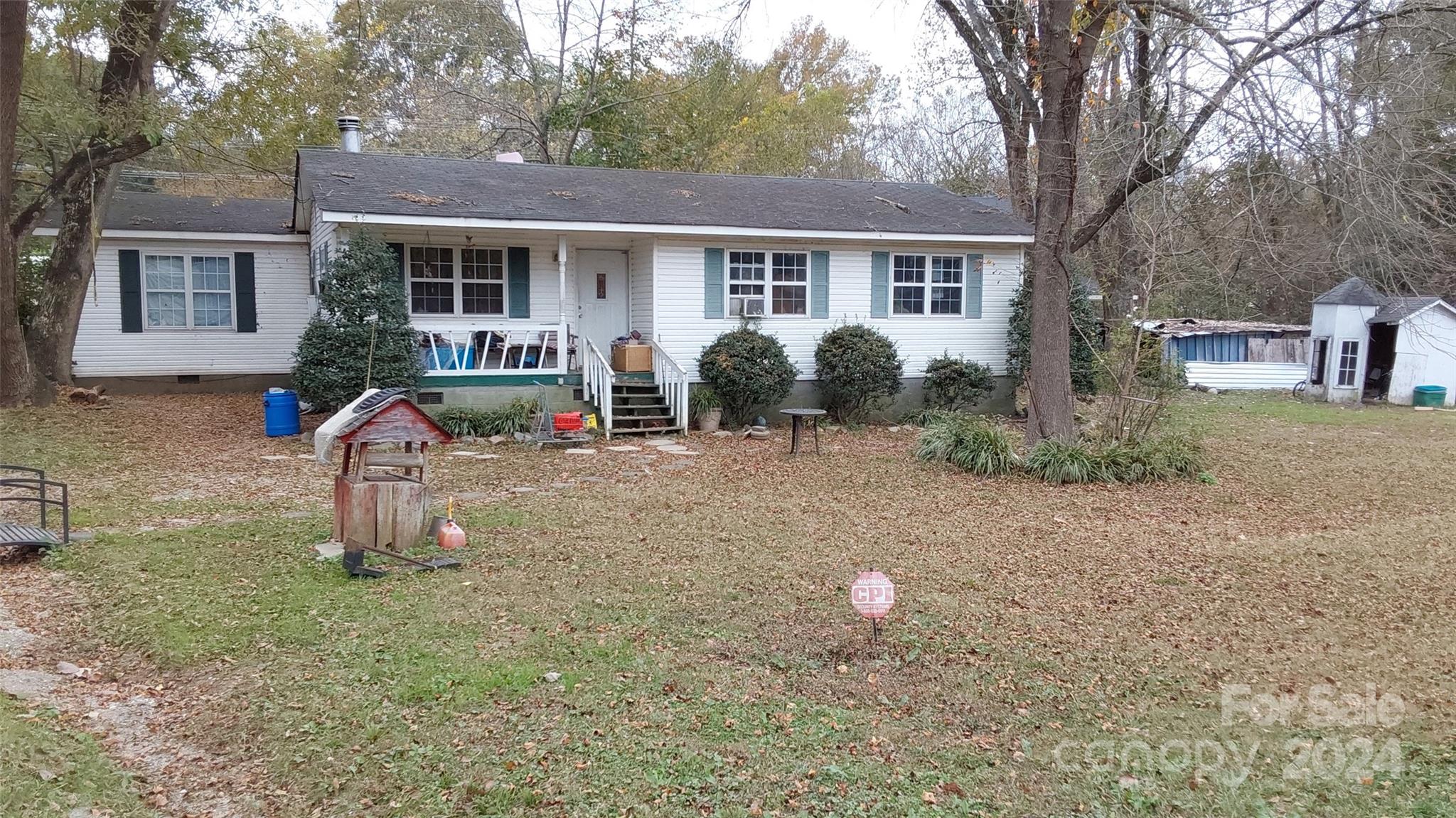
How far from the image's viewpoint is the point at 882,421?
1549 cm

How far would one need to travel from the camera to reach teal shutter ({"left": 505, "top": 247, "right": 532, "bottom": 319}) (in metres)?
14.7

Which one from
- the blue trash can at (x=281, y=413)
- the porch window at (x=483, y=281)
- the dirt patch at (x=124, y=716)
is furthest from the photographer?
the porch window at (x=483, y=281)

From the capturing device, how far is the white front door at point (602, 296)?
611 inches

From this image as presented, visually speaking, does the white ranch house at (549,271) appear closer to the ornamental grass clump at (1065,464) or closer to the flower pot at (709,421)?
the flower pot at (709,421)

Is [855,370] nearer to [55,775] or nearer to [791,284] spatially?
[791,284]

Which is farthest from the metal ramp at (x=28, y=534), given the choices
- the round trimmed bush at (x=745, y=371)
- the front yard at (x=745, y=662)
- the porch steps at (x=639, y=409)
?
the round trimmed bush at (x=745, y=371)

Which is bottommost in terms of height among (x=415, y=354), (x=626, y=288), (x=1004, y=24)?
(x=415, y=354)

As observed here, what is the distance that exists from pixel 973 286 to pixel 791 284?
11.3 feet

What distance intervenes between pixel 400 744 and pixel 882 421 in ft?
40.7

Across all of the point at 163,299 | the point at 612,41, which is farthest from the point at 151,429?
the point at 612,41

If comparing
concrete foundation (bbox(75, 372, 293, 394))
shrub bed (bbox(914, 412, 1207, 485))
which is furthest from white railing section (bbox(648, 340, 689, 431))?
concrete foundation (bbox(75, 372, 293, 394))

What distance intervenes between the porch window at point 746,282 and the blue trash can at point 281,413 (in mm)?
6681

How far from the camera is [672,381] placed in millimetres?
14156

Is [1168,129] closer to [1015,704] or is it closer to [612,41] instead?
[1015,704]
